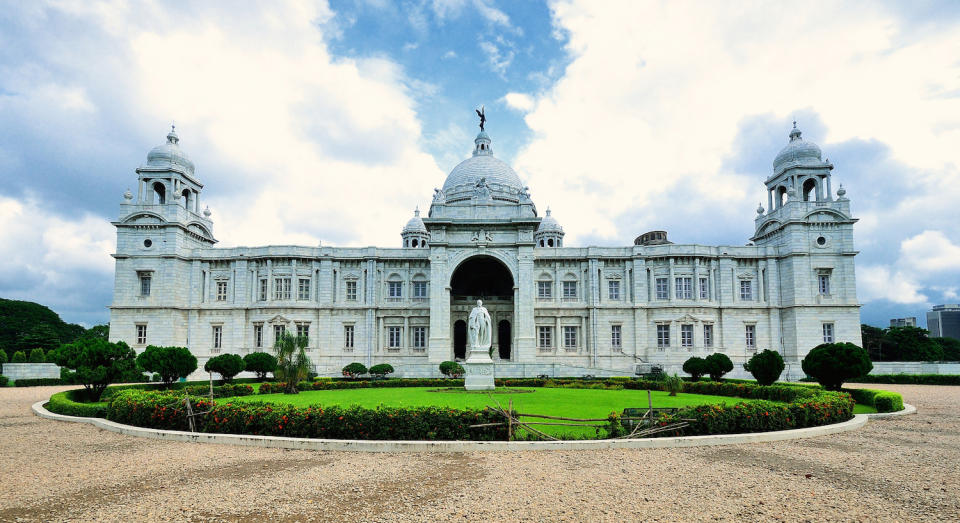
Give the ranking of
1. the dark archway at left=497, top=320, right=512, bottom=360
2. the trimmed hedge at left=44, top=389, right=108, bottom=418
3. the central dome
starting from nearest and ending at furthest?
the trimmed hedge at left=44, top=389, right=108, bottom=418 → the dark archway at left=497, top=320, right=512, bottom=360 → the central dome

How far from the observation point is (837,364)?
72.9ft

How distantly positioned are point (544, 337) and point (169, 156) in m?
34.8

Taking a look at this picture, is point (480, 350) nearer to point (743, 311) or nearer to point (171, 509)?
point (171, 509)

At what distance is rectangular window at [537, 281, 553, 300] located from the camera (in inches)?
1886

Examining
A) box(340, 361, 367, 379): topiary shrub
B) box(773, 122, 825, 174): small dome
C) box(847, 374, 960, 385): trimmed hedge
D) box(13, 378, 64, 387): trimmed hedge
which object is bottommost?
box(847, 374, 960, 385): trimmed hedge

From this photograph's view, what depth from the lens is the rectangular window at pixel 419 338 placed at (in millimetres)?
47312

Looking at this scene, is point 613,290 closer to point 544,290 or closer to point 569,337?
point 569,337

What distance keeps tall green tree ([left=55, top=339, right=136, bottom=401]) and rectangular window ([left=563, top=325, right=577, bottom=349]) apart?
3263cm

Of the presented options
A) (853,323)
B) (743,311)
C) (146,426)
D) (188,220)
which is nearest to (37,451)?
(146,426)

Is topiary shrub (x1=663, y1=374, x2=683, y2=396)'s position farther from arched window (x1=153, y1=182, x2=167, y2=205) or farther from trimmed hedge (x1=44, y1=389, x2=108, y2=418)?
arched window (x1=153, y1=182, x2=167, y2=205)

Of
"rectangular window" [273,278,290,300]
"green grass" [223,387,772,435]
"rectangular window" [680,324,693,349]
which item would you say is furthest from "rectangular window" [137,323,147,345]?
"rectangular window" [680,324,693,349]

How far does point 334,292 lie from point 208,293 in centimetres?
1039

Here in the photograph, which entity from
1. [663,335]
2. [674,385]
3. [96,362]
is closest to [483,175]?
[663,335]

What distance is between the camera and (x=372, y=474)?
10539mm
